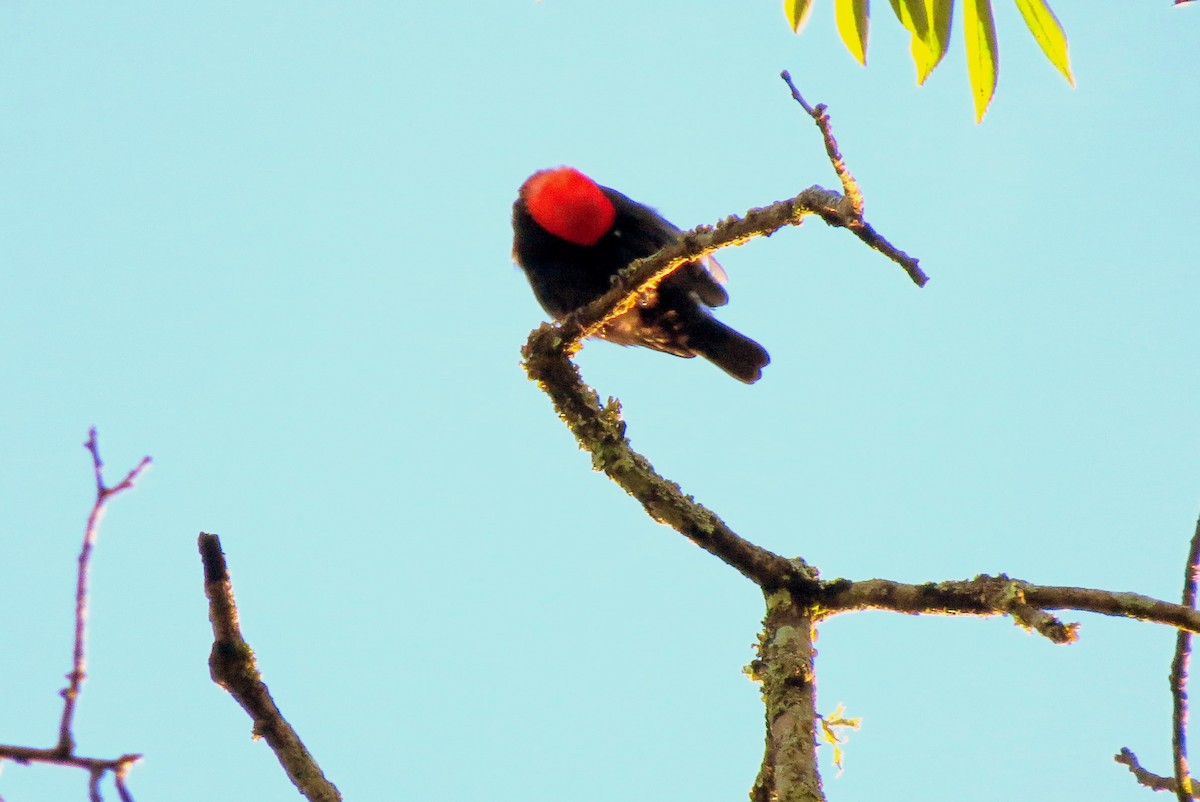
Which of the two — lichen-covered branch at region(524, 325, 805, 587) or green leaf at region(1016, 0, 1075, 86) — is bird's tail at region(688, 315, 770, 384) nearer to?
lichen-covered branch at region(524, 325, 805, 587)

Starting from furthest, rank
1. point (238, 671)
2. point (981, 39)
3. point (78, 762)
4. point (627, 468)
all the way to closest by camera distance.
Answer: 1. point (627, 468)
2. point (981, 39)
3. point (238, 671)
4. point (78, 762)

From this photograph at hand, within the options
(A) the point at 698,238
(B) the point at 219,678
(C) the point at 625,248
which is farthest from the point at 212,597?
(C) the point at 625,248

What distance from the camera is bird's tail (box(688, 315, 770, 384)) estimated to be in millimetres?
4762

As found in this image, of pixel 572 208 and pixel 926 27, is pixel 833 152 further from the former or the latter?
pixel 572 208

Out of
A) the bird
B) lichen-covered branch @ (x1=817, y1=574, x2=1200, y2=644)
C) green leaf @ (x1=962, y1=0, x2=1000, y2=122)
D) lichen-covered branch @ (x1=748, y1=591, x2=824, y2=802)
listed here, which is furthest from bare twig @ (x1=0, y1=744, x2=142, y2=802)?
the bird

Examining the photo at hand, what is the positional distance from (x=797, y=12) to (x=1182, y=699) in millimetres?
1466

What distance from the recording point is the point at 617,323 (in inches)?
172

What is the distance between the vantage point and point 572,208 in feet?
15.3

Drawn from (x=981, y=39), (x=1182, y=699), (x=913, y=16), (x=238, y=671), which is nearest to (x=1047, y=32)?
(x=981, y=39)

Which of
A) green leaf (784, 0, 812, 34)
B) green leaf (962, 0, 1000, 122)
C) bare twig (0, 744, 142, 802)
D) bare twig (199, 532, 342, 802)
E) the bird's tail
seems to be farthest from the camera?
the bird's tail

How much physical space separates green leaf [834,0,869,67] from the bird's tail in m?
2.47

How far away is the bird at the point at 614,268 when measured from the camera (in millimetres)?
4609

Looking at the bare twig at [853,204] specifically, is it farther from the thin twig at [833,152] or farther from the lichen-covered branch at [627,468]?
the lichen-covered branch at [627,468]

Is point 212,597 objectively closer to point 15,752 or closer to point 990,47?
point 15,752
